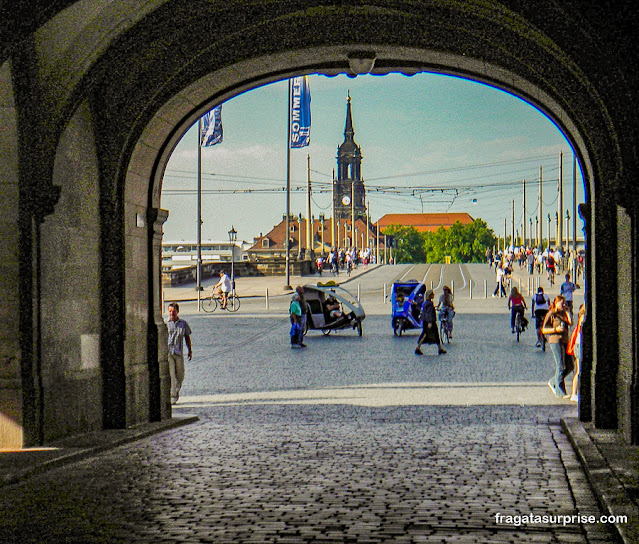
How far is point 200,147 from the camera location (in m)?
42.5

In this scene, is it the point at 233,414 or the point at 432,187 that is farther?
the point at 432,187

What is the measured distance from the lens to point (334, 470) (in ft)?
28.9

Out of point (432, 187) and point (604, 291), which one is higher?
point (432, 187)

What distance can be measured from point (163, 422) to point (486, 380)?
6621 mm

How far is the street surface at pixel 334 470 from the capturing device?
Answer: 21.6 feet

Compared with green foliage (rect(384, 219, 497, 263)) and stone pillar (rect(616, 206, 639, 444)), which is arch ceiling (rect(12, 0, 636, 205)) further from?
green foliage (rect(384, 219, 497, 263))

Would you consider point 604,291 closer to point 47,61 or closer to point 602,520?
point 602,520

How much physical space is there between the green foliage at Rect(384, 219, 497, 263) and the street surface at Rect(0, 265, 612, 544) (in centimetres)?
15823

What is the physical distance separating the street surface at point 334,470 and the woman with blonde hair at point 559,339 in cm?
35

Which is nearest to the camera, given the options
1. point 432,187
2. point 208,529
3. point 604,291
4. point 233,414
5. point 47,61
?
point 208,529

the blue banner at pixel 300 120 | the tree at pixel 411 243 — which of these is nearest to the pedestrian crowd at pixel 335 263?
the blue banner at pixel 300 120

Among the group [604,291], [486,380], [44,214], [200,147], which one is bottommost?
[486,380]

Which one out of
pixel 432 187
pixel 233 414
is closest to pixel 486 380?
pixel 233 414

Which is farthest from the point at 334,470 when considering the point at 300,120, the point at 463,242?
the point at 463,242
